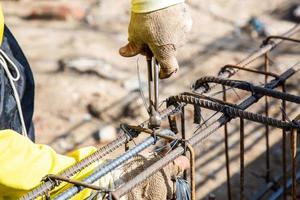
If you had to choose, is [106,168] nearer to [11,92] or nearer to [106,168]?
[106,168]

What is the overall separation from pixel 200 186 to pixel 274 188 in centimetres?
81

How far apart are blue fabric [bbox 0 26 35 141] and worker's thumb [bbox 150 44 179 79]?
69 centimetres

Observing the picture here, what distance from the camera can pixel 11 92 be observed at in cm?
280

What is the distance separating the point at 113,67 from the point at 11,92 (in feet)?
10.6

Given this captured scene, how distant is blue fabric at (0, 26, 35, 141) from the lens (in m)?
2.72

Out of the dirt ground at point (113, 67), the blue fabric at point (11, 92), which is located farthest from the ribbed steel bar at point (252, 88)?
the dirt ground at point (113, 67)

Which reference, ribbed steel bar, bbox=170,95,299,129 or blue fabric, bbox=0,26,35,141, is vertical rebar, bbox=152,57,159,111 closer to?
ribbed steel bar, bbox=170,95,299,129

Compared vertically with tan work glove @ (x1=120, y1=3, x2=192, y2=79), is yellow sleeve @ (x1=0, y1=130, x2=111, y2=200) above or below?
below

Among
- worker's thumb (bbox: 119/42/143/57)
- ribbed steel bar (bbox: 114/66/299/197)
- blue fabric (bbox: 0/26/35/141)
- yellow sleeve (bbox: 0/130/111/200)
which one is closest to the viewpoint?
ribbed steel bar (bbox: 114/66/299/197)

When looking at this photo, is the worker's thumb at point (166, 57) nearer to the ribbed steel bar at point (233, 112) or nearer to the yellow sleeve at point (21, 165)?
the ribbed steel bar at point (233, 112)

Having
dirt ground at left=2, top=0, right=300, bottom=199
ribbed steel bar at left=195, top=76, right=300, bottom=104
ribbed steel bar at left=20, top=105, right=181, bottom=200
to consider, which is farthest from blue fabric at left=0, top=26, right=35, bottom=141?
dirt ground at left=2, top=0, right=300, bottom=199

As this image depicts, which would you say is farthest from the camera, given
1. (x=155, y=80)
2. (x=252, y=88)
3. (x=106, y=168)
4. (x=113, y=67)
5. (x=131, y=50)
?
(x=113, y=67)

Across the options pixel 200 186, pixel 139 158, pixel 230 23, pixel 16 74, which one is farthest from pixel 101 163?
pixel 230 23

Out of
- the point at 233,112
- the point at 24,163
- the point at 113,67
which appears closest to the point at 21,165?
the point at 24,163
